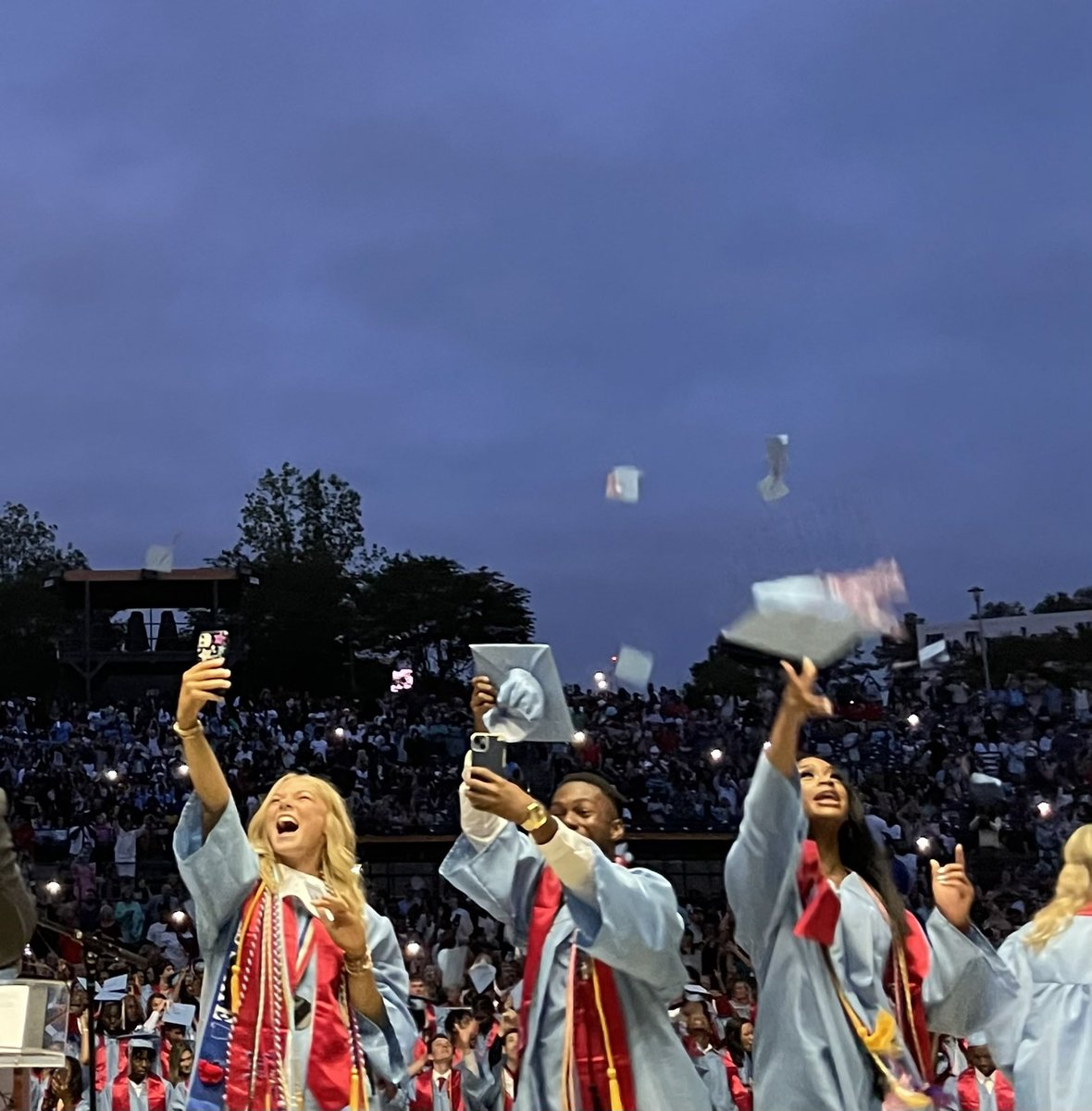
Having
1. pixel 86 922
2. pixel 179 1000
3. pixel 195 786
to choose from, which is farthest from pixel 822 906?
pixel 86 922

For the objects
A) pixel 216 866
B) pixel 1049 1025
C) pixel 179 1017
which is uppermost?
pixel 216 866

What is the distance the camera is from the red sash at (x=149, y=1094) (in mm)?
11133

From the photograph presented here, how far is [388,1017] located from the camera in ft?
15.9

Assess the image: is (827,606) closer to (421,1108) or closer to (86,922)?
(421,1108)

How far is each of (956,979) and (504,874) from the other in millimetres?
1389

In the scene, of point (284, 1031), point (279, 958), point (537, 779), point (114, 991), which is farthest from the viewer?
point (537, 779)

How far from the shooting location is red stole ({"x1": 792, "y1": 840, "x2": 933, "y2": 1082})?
14.6 feet

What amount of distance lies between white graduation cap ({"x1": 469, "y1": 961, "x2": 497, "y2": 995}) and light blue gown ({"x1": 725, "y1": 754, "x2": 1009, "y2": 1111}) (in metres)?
10.2

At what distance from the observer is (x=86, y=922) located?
1822cm

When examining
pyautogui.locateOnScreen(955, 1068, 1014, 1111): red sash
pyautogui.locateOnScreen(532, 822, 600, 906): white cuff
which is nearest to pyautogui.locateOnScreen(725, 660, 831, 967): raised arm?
pyautogui.locateOnScreen(532, 822, 600, 906): white cuff

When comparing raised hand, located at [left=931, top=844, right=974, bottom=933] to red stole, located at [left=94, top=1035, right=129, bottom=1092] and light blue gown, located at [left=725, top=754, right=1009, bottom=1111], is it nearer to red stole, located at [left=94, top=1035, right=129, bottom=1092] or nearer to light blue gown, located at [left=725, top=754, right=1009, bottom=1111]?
light blue gown, located at [left=725, top=754, right=1009, bottom=1111]

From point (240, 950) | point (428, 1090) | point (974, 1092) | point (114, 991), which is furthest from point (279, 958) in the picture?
point (974, 1092)

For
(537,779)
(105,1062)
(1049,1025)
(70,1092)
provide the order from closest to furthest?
(1049,1025), (70,1092), (105,1062), (537,779)

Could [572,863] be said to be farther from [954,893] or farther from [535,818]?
[954,893]
